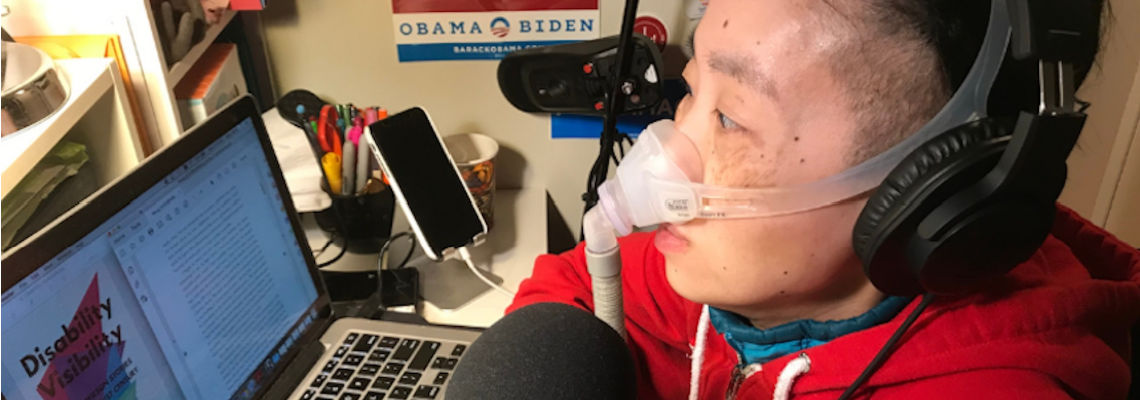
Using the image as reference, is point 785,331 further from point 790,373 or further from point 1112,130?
point 1112,130

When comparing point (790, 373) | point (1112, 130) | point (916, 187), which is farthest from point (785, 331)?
point (1112, 130)

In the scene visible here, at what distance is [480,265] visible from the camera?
3.56 feet

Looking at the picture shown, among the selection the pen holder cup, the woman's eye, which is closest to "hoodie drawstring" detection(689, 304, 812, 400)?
the woman's eye

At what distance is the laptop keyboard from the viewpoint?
783mm

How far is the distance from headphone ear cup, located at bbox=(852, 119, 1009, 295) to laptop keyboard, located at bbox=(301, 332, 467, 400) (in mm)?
442

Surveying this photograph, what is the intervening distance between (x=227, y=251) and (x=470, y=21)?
550 millimetres

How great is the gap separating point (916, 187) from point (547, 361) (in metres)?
0.31

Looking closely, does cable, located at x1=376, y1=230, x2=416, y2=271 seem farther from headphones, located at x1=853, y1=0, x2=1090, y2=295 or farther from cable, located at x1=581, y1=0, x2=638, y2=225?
headphones, located at x1=853, y1=0, x2=1090, y2=295

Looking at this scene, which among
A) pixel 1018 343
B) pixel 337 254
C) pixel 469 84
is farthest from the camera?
pixel 469 84

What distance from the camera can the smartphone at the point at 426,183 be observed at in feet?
3.18

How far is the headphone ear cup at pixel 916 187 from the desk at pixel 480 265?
1.76 ft

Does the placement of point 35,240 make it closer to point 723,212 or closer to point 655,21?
point 723,212

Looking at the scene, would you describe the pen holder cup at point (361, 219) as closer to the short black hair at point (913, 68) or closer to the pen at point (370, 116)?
the pen at point (370, 116)

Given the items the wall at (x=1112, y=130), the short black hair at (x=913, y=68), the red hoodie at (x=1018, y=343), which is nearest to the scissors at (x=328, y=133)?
the red hoodie at (x=1018, y=343)
